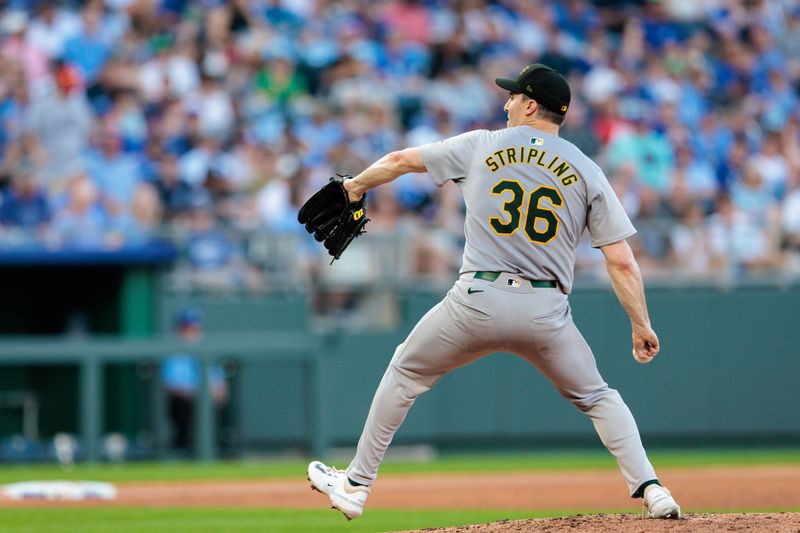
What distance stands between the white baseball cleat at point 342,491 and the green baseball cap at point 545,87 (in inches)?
69.4

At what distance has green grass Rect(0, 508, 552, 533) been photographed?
7418 mm

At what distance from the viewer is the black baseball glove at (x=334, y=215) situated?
5.96 meters

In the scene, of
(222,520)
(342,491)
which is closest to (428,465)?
(222,520)

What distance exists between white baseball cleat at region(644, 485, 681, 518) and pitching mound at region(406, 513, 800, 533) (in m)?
0.03

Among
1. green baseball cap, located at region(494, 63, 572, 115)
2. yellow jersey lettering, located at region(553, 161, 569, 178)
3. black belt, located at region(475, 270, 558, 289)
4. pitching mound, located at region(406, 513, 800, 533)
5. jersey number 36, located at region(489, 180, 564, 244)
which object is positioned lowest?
pitching mound, located at region(406, 513, 800, 533)

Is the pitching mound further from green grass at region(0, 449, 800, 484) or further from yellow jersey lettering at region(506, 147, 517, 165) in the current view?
green grass at region(0, 449, 800, 484)

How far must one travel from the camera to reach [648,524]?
5539 millimetres

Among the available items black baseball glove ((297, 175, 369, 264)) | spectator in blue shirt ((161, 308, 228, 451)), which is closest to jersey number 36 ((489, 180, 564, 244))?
black baseball glove ((297, 175, 369, 264))

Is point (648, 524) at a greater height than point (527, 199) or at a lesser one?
lesser

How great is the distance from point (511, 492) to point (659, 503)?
181 inches

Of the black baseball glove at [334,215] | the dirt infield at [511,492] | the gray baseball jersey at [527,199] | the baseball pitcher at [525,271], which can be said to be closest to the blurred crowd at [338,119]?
the dirt infield at [511,492]

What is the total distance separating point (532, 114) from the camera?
568 cm

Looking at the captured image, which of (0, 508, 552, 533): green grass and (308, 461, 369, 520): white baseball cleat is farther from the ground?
(308, 461, 369, 520): white baseball cleat

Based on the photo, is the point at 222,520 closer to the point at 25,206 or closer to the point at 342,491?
the point at 342,491
